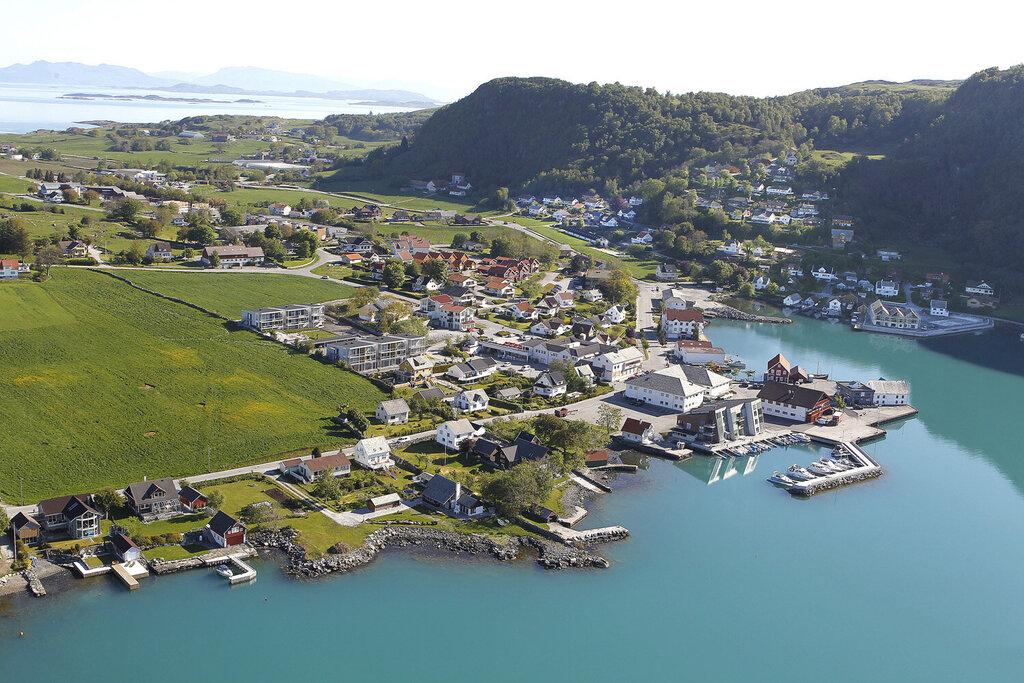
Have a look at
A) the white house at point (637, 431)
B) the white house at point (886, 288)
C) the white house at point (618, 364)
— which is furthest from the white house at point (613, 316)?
the white house at point (886, 288)

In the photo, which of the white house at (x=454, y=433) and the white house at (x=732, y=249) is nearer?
Result: the white house at (x=454, y=433)

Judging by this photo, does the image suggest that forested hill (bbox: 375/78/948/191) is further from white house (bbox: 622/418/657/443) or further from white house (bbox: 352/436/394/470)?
white house (bbox: 352/436/394/470)

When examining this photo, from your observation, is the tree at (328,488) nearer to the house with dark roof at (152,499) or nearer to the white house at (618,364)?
the house with dark roof at (152,499)

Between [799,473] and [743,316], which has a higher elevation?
[743,316]

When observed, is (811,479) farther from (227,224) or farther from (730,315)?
(227,224)

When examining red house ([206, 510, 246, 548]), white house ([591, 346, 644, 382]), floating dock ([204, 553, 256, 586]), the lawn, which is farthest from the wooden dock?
white house ([591, 346, 644, 382])

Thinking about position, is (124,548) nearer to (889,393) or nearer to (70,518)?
(70,518)

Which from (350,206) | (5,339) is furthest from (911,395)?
(350,206)

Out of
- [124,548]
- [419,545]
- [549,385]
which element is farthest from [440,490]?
[549,385]
